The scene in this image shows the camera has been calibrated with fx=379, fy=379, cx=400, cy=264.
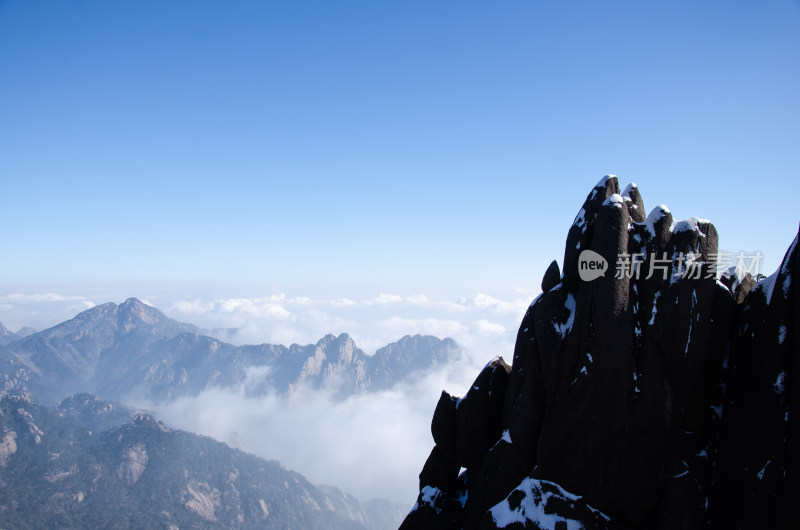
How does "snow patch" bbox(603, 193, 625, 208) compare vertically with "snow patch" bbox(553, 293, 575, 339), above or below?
above

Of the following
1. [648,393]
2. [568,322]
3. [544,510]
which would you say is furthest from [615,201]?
[544,510]

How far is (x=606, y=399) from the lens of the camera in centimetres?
2762

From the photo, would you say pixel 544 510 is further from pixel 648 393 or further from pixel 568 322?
pixel 568 322

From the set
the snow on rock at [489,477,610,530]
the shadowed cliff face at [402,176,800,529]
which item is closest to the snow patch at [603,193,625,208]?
the shadowed cliff face at [402,176,800,529]

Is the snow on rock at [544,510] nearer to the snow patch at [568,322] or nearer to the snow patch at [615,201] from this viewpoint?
the snow patch at [568,322]

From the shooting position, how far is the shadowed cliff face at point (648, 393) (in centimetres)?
2398

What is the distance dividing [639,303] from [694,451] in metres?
10.5

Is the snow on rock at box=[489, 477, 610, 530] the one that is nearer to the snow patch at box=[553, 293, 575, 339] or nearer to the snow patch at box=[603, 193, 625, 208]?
the snow patch at box=[553, 293, 575, 339]

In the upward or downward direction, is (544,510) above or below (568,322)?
below

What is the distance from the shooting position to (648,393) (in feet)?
87.6

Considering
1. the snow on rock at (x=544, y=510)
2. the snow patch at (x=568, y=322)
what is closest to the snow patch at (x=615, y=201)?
the snow patch at (x=568, y=322)

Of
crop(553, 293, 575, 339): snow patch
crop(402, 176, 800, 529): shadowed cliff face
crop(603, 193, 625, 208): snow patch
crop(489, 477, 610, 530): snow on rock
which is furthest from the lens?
crop(553, 293, 575, 339): snow patch

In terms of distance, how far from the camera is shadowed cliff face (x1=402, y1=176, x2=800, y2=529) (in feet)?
78.7

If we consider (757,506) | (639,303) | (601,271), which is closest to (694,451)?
(757,506)
